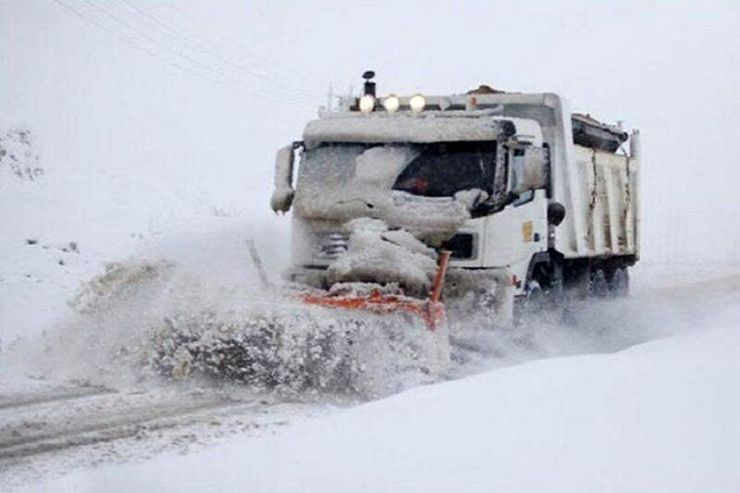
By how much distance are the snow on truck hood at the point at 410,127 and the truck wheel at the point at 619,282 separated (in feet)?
18.0

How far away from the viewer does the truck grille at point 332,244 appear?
904 centimetres

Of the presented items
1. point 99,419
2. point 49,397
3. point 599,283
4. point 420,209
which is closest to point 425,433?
point 99,419

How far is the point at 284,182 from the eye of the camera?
983 cm

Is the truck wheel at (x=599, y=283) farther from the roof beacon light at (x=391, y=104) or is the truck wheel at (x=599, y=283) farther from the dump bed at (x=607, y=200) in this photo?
the roof beacon light at (x=391, y=104)

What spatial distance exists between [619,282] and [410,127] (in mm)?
6610

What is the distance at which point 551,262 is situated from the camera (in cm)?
1070

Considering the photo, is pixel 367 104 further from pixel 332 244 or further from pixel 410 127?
pixel 332 244

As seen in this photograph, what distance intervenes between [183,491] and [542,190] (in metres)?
6.78

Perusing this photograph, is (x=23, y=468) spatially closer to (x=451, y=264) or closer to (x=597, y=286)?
(x=451, y=264)

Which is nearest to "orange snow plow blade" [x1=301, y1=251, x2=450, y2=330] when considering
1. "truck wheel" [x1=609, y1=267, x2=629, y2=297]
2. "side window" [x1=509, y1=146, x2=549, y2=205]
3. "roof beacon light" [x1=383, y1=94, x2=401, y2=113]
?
"side window" [x1=509, y1=146, x2=549, y2=205]

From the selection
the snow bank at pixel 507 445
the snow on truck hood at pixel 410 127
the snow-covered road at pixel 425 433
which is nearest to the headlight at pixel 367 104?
the snow on truck hood at pixel 410 127

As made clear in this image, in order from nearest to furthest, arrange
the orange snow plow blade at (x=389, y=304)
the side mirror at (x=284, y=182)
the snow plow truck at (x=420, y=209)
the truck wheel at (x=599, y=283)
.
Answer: the orange snow plow blade at (x=389, y=304) → the snow plow truck at (x=420, y=209) → the side mirror at (x=284, y=182) → the truck wheel at (x=599, y=283)

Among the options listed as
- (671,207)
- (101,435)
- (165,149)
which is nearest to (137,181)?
(165,149)

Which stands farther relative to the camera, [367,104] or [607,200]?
[607,200]
